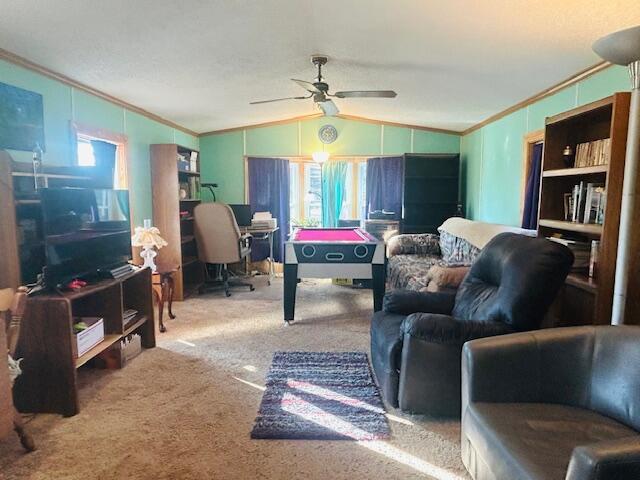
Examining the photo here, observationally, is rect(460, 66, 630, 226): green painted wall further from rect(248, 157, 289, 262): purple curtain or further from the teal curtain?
rect(248, 157, 289, 262): purple curtain

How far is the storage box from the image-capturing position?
→ 8.52 feet

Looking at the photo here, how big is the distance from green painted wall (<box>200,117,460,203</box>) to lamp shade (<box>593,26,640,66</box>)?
183 inches

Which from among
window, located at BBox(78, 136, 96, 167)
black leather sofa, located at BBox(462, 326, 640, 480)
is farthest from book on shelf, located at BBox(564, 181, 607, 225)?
window, located at BBox(78, 136, 96, 167)

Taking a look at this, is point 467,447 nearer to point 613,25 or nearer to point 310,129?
point 613,25

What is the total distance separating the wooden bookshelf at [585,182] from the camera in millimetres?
2227

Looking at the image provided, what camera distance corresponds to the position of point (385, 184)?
6.60m

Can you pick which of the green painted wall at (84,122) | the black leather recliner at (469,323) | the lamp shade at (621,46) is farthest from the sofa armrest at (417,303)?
the green painted wall at (84,122)

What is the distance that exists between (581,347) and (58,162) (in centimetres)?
366

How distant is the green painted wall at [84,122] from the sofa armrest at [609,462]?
3.44 metres

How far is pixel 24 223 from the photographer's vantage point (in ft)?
8.23

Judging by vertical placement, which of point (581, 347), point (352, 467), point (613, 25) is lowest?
point (352, 467)

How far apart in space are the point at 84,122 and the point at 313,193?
3.78m

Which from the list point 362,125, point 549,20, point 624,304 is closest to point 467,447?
point 624,304

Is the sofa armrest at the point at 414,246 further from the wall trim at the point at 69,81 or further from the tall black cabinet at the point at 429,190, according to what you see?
the wall trim at the point at 69,81
